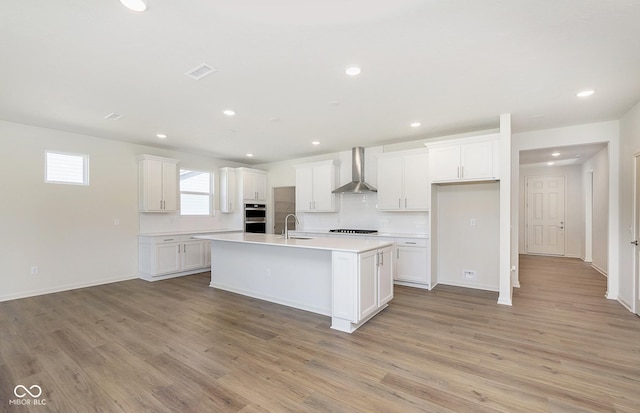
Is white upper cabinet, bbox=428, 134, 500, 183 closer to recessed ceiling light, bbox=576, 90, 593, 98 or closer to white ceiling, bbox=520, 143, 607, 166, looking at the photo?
recessed ceiling light, bbox=576, 90, 593, 98

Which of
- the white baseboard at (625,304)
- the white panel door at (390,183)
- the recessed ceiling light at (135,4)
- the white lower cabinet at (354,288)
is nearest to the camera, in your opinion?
the recessed ceiling light at (135,4)

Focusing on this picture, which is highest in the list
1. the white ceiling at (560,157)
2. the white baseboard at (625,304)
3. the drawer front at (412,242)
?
the white ceiling at (560,157)

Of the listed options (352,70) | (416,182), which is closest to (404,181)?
(416,182)

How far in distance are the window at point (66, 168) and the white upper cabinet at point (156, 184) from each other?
861mm

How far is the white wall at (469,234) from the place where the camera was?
480 centimetres

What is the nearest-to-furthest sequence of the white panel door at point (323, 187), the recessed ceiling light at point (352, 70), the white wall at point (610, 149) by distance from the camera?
1. the recessed ceiling light at point (352, 70)
2. the white wall at point (610, 149)
3. the white panel door at point (323, 187)

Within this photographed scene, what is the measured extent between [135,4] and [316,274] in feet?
10.3

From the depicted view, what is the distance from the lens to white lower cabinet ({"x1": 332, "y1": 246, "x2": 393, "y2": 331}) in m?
3.14

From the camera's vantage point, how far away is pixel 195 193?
6.77m

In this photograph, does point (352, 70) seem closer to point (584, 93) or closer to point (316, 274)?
point (316, 274)

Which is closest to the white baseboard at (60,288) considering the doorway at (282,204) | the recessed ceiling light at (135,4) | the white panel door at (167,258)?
the white panel door at (167,258)

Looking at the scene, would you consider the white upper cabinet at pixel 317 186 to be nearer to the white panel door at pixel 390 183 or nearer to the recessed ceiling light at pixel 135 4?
the white panel door at pixel 390 183

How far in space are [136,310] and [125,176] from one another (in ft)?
9.62

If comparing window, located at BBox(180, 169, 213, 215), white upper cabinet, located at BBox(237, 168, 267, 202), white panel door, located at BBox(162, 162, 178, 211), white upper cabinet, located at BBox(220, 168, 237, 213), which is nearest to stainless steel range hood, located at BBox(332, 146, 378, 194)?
white upper cabinet, located at BBox(237, 168, 267, 202)
